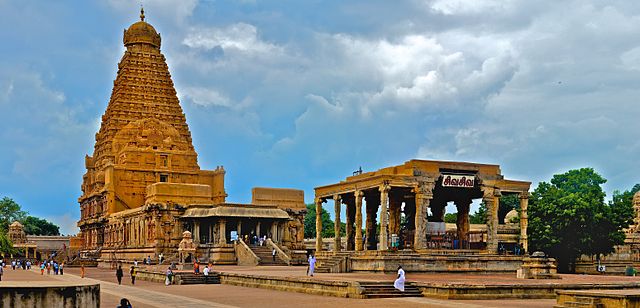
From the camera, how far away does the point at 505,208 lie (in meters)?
111

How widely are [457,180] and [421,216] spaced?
3622 millimetres

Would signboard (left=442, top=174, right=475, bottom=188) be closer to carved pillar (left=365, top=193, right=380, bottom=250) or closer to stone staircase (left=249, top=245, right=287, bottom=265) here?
carved pillar (left=365, top=193, right=380, bottom=250)

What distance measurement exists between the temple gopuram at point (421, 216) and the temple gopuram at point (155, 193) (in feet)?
53.9

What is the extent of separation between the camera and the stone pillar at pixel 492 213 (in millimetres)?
50875

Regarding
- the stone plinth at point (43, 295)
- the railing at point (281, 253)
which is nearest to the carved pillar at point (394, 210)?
the railing at point (281, 253)

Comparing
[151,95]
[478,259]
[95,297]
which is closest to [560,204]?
[478,259]

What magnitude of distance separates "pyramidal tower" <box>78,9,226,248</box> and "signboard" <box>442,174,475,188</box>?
47761 millimetres

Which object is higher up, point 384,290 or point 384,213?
point 384,213

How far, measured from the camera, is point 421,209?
1889 inches

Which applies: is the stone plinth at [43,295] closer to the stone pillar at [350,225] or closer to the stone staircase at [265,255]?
the stone pillar at [350,225]

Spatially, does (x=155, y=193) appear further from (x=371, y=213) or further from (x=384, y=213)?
(x=384, y=213)

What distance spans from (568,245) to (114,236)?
53481 mm

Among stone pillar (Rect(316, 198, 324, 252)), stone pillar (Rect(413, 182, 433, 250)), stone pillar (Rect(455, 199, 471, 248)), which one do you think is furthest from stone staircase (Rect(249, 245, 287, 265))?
stone pillar (Rect(413, 182, 433, 250))

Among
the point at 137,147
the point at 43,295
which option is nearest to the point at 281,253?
the point at 137,147
